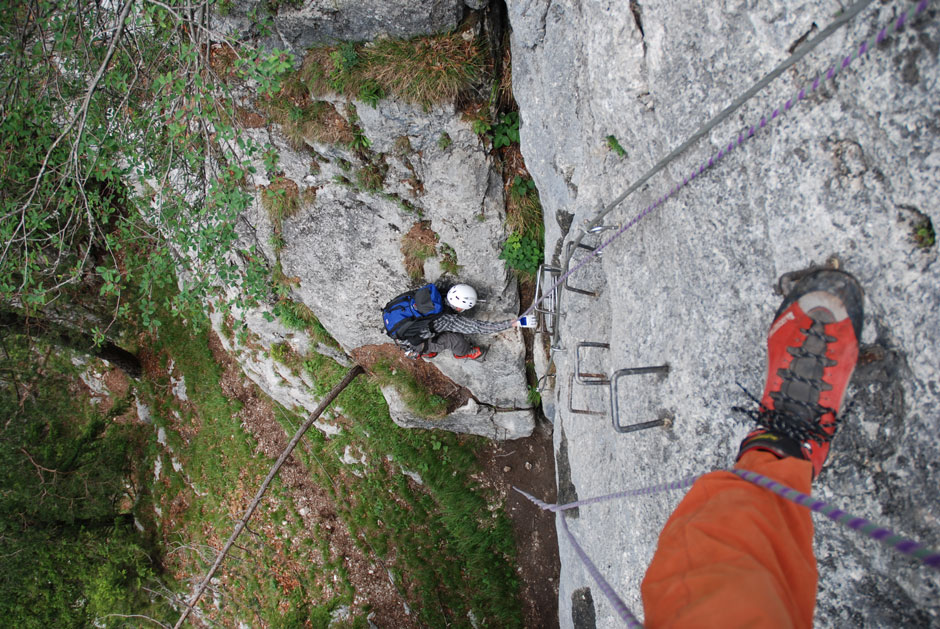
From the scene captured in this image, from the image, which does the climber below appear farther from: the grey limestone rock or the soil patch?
the soil patch

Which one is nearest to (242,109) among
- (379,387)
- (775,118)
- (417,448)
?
(379,387)

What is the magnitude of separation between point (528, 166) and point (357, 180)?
2.43 m

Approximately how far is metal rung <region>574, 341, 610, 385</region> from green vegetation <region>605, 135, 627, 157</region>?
1685 millimetres

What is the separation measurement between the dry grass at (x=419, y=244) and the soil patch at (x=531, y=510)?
3483mm

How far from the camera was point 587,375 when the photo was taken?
4707 millimetres

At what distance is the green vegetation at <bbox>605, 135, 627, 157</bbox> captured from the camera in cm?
432

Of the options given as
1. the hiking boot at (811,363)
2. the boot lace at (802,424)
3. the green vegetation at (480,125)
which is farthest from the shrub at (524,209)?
the boot lace at (802,424)

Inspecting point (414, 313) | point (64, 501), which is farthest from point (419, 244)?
point (64, 501)

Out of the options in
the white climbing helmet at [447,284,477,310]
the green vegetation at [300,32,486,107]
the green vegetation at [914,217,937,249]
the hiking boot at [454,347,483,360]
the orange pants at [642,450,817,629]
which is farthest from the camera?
the hiking boot at [454,347,483,360]

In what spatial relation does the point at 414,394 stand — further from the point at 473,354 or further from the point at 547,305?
the point at 547,305

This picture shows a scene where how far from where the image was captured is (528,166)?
6.06 m

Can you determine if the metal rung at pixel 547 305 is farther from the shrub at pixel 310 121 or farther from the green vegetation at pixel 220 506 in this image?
the green vegetation at pixel 220 506

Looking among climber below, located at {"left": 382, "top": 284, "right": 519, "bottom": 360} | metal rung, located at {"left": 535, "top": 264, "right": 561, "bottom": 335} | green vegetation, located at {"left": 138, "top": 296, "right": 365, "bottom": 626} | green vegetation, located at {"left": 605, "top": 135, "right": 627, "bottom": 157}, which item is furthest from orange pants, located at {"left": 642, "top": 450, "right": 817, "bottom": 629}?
green vegetation, located at {"left": 138, "top": 296, "right": 365, "bottom": 626}

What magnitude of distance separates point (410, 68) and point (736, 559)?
5.71 m
